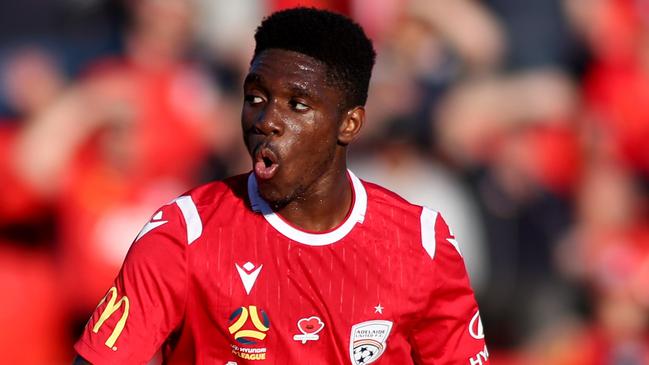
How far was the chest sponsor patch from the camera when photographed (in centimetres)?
347

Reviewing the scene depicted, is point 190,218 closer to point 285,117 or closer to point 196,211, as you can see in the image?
point 196,211

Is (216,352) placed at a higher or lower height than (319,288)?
lower

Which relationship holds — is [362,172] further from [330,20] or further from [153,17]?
[330,20]

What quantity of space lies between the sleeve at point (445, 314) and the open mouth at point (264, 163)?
58cm

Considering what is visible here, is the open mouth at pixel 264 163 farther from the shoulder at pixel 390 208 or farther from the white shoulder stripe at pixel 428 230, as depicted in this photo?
the white shoulder stripe at pixel 428 230

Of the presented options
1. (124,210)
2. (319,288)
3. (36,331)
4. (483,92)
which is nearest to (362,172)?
(483,92)

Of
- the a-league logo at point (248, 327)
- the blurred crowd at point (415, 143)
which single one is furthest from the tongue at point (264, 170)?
the blurred crowd at point (415, 143)

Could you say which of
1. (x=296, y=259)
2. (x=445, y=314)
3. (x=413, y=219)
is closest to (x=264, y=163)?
(x=296, y=259)

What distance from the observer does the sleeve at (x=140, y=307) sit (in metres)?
3.20

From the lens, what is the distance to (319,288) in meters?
3.46

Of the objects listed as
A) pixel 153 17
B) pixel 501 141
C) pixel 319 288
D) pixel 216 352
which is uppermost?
pixel 153 17

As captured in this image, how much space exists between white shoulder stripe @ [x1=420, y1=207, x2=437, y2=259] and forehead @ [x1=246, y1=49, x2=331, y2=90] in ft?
2.00

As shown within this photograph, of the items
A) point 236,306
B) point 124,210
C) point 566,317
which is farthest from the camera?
point 566,317

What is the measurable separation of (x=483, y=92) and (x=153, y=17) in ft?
6.52
